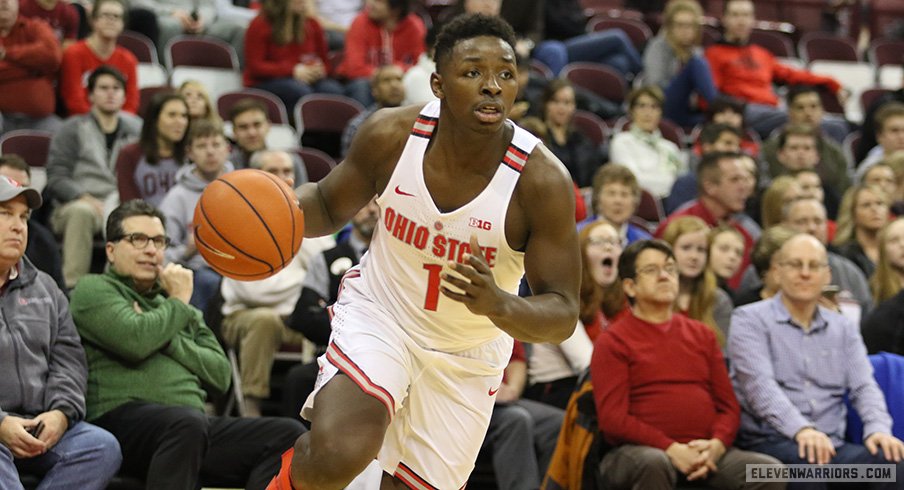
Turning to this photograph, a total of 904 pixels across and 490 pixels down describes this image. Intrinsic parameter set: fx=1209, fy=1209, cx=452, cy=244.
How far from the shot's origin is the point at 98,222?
6.94 meters

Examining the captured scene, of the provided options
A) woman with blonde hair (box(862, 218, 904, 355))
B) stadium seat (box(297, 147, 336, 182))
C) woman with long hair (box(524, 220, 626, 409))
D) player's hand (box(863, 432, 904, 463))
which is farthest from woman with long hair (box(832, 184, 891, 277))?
stadium seat (box(297, 147, 336, 182))

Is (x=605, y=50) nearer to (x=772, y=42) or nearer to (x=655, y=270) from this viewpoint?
(x=772, y=42)

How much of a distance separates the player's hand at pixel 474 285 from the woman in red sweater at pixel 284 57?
250 inches

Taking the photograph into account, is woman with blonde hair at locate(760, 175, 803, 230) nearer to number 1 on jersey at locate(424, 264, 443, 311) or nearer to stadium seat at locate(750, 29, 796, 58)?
number 1 on jersey at locate(424, 264, 443, 311)

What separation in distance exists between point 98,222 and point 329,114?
8.61 feet

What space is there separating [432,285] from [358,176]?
0.47 meters

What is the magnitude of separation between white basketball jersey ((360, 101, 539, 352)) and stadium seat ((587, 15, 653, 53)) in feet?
27.3

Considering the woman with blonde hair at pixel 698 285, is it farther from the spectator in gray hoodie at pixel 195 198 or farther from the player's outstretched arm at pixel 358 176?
the player's outstretched arm at pixel 358 176

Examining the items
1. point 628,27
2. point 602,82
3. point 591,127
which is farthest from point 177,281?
point 628,27

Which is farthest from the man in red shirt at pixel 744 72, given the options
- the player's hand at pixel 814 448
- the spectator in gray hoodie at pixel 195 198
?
the player's hand at pixel 814 448

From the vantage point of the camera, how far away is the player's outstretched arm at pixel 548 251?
3.72 meters

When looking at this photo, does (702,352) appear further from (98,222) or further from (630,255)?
(98,222)

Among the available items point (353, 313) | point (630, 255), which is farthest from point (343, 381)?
point (630, 255)

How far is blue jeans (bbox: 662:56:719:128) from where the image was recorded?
1015 centimetres
